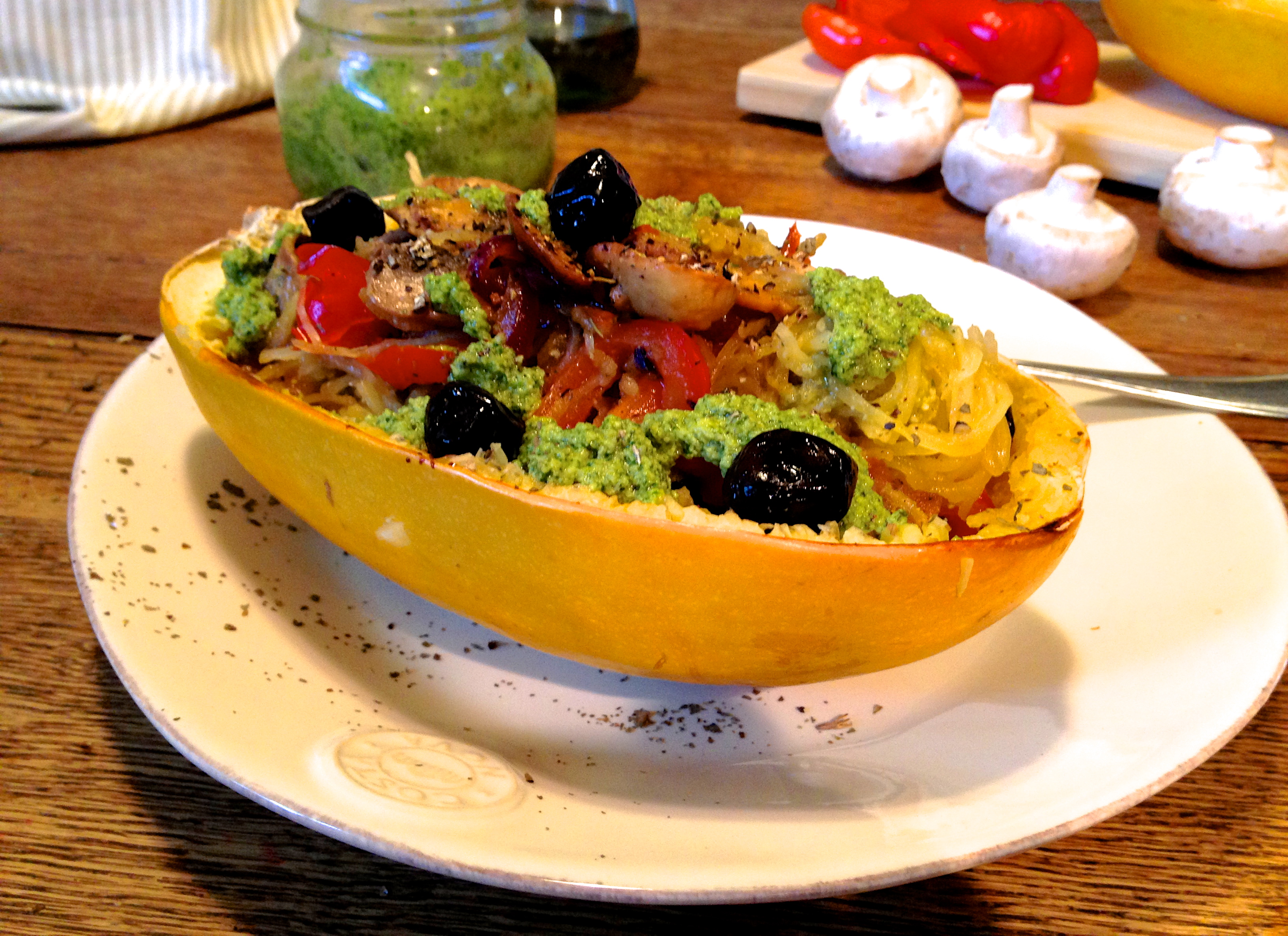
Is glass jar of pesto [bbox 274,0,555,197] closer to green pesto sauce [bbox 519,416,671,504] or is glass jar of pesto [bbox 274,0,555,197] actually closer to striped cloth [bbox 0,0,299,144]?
striped cloth [bbox 0,0,299,144]

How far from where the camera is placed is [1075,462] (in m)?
1.15

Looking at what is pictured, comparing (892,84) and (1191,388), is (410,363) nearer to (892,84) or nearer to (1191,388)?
(1191,388)

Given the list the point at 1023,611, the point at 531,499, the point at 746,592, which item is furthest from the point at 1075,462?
the point at 531,499

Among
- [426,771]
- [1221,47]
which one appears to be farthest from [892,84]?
[426,771]

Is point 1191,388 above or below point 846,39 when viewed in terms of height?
below

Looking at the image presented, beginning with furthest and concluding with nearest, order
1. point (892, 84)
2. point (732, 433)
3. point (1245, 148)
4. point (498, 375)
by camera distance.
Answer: point (892, 84)
point (1245, 148)
point (498, 375)
point (732, 433)

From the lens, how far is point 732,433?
104 cm

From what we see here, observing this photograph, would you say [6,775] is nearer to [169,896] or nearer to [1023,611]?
[169,896]

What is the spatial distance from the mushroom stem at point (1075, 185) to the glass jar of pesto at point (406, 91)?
1.09 meters

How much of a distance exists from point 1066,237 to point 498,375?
135 cm

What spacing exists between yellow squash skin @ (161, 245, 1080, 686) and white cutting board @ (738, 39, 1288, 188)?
1.96m

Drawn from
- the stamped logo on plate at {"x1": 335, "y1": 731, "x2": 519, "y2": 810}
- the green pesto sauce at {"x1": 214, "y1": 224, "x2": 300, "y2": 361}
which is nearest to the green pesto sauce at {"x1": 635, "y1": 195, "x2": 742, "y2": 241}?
the green pesto sauce at {"x1": 214, "y1": 224, "x2": 300, "y2": 361}

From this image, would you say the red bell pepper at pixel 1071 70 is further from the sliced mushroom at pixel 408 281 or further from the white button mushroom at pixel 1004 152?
the sliced mushroom at pixel 408 281

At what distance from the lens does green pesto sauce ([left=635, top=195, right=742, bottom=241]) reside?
1.28 metres
